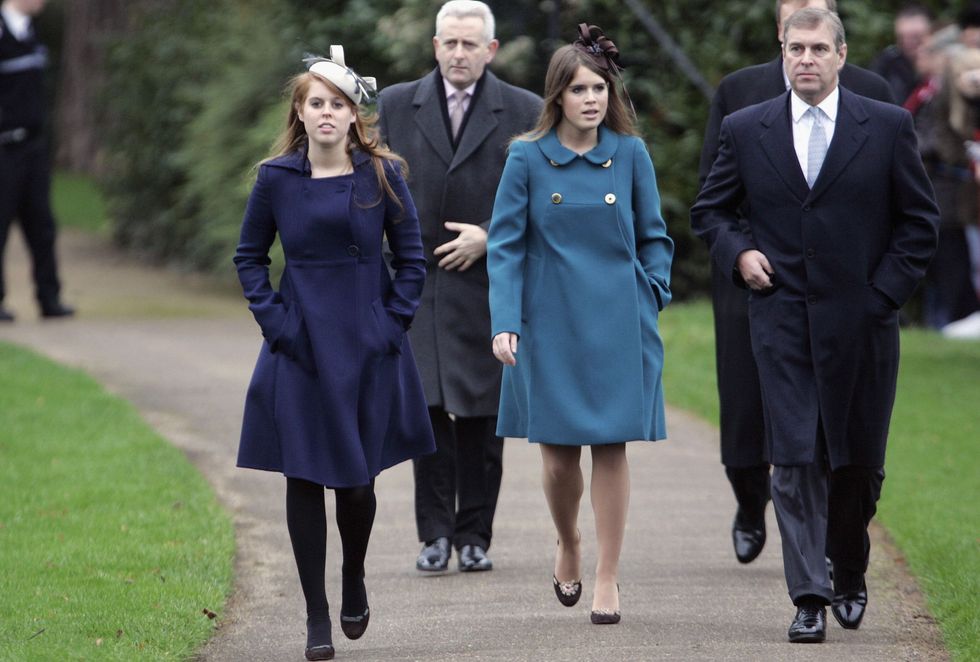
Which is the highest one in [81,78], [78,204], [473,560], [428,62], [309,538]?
[428,62]

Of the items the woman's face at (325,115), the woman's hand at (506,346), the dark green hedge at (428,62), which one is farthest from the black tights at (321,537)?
the dark green hedge at (428,62)

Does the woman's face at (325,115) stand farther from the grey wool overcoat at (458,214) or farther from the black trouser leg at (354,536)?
the grey wool overcoat at (458,214)

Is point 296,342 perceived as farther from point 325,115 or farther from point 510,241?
point 510,241

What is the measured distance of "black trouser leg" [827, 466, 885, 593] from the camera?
18.4 ft

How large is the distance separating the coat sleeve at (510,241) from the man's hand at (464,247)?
2.75 ft

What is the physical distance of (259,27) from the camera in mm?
15727

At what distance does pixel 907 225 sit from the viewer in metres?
5.48

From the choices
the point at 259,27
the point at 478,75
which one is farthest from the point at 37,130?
the point at 478,75

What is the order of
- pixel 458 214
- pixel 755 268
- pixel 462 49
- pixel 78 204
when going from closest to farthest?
1. pixel 755 268
2. pixel 462 49
3. pixel 458 214
4. pixel 78 204

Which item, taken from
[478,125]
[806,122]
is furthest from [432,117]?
[806,122]

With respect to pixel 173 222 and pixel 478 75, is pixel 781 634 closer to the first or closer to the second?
pixel 478 75

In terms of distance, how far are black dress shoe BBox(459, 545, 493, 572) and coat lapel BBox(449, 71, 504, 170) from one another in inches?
55.8

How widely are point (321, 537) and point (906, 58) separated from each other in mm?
8376

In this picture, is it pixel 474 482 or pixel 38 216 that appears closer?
pixel 474 482
